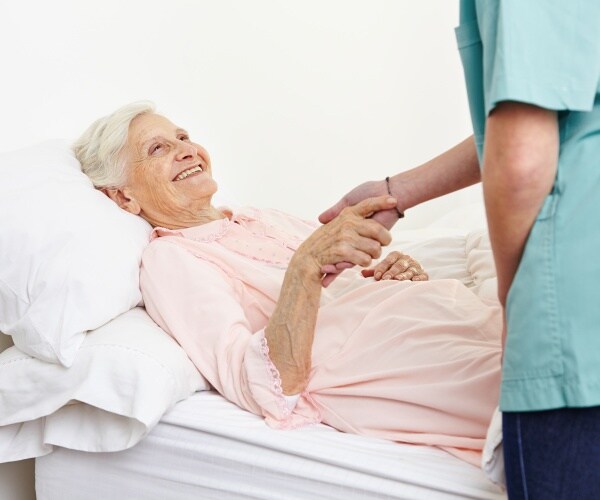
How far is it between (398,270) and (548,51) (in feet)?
3.60

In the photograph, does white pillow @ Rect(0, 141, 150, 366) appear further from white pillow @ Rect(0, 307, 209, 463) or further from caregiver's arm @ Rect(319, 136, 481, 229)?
caregiver's arm @ Rect(319, 136, 481, 229)

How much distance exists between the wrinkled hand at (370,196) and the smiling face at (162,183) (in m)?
0.46

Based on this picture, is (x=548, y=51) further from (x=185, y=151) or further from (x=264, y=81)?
(x=264, y=81)

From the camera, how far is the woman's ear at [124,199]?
6.39ft

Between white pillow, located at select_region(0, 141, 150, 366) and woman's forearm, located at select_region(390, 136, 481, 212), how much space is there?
60 centimetres

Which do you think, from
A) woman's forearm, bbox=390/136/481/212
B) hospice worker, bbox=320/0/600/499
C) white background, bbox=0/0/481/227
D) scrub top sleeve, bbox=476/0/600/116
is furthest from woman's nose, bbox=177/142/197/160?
scrub top sleeve, bbox=476/0/600/116

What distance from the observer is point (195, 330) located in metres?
1.60

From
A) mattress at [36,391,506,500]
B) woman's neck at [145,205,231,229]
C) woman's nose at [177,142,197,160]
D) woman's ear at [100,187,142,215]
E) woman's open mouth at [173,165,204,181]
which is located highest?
woman's nose at [177,142,197,160]

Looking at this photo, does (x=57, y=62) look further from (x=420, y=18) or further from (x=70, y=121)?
(x=420, y=18)

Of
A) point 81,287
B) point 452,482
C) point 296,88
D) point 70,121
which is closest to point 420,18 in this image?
point 296,88

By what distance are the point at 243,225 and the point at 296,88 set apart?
4.37ft

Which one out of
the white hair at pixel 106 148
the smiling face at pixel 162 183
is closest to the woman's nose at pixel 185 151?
the smiling face at pixel 162 183

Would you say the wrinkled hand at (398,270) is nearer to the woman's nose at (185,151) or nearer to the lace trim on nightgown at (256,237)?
the lace trim on nightgown at (256,237)

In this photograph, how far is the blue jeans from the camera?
3.05 ft
